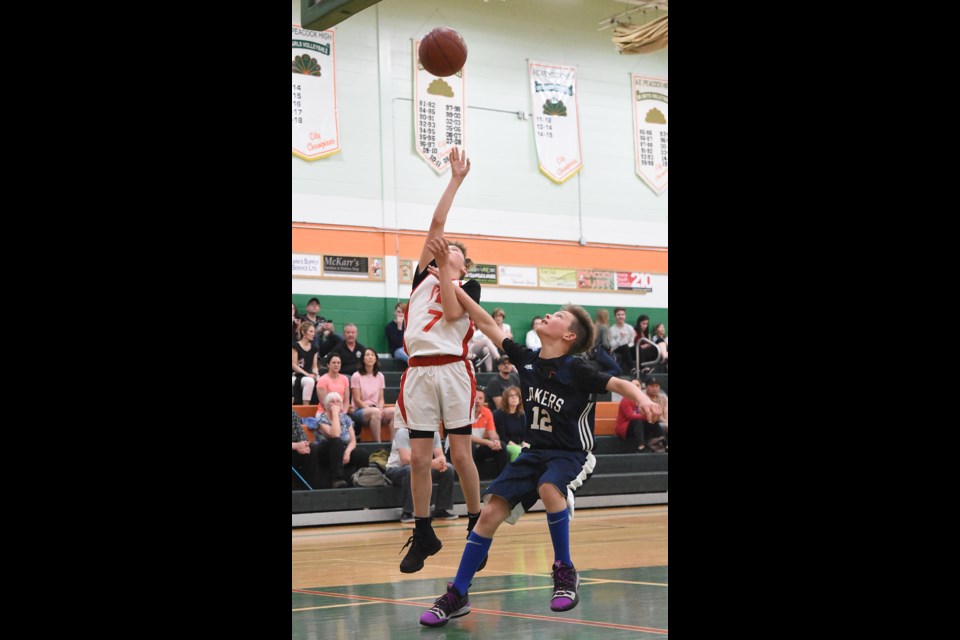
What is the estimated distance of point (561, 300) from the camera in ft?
55.0

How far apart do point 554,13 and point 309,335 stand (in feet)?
26.1

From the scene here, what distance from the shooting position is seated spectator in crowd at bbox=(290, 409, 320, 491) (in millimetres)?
9906

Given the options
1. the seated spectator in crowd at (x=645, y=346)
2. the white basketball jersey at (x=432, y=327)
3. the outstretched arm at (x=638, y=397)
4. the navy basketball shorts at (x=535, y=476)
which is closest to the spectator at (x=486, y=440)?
the seated spectator in crowd at (x=645, y=346)

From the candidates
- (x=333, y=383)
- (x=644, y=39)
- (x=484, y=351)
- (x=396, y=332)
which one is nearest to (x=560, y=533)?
(x=333, y=383)

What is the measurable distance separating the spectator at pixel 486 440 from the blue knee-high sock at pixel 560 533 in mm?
6032

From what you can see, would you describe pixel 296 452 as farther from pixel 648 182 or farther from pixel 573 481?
Answer: pixel 648 182

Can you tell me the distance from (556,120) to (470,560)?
43.0ft

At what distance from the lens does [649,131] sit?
58.8ft

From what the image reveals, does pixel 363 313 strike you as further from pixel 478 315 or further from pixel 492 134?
pixel 478 315

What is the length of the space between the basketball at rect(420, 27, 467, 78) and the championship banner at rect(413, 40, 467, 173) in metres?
9.56

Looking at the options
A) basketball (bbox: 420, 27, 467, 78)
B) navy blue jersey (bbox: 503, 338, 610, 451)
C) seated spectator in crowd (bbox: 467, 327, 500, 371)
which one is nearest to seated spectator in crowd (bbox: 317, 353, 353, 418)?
seated spectator in crowd (bbox: 467, 327, 500, 371)
